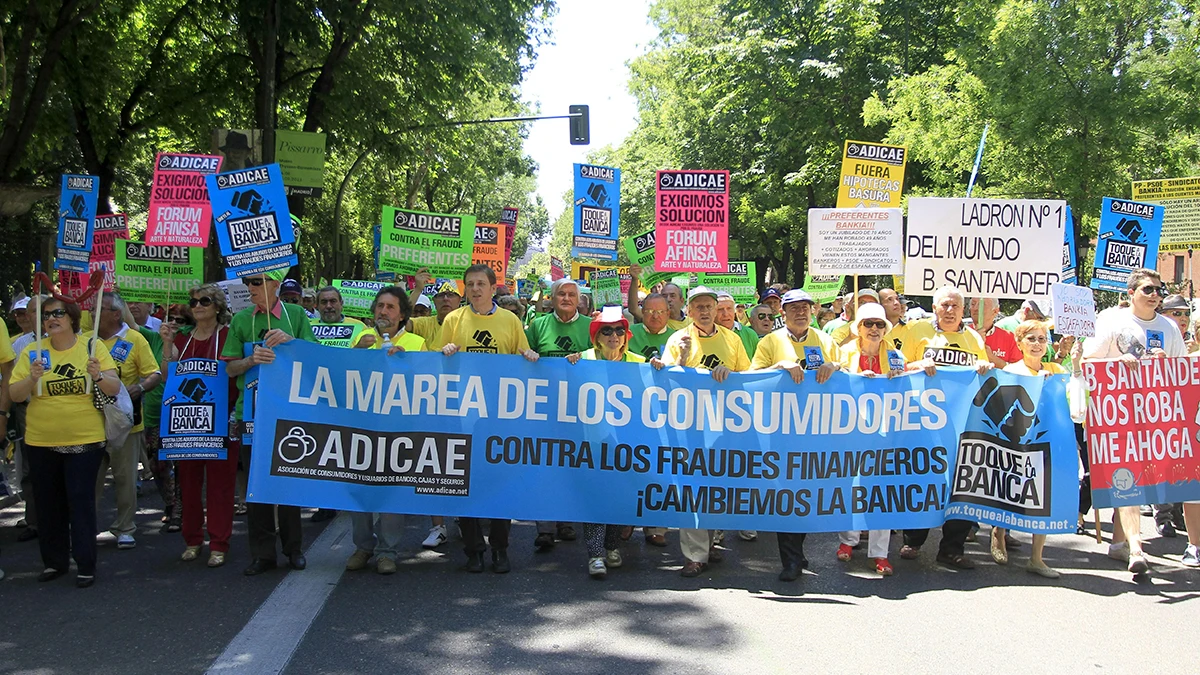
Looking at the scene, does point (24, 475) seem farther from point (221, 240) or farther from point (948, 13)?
point (948, 13)

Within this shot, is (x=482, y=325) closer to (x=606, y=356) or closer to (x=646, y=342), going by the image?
(x=606, y=356)

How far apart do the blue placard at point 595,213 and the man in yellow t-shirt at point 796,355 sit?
6412 millimetres

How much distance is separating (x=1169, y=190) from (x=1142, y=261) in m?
3.48

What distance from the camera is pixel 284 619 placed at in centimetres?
560

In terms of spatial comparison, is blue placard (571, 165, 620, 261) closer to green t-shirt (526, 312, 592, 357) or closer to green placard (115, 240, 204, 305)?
green placard (115, 240, 204, 305)

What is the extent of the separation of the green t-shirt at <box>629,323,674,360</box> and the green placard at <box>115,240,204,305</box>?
5.82 m

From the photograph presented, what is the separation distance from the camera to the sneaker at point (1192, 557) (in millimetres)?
6980

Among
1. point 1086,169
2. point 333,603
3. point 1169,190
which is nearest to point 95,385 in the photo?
point 333,603

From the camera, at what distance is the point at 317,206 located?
111 feet

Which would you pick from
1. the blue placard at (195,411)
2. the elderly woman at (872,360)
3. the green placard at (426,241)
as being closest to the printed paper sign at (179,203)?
the green placard at (426,241)

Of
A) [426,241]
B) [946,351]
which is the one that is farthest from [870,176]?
[426,241]

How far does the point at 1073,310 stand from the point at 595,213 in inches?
263

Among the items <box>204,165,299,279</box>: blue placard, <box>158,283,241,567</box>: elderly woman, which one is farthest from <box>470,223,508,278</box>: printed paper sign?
<box>158,283,241,567</box>: elderly woman

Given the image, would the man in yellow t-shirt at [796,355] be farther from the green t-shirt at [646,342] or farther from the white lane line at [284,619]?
the white lane line at [284,619]
